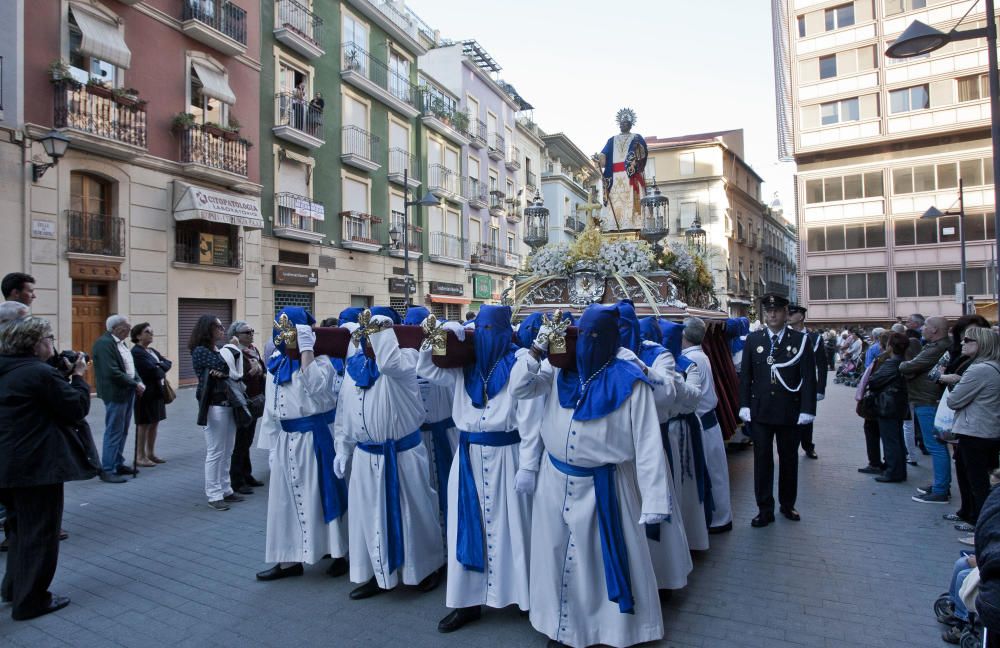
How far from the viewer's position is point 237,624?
3.95 m

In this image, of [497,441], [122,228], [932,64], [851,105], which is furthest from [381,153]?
[932,64]

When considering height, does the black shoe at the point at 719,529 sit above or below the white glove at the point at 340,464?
below

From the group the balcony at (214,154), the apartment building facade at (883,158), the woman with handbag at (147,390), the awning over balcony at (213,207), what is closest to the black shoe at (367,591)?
the woman with handbag at (147,390)

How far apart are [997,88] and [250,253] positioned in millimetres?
16829

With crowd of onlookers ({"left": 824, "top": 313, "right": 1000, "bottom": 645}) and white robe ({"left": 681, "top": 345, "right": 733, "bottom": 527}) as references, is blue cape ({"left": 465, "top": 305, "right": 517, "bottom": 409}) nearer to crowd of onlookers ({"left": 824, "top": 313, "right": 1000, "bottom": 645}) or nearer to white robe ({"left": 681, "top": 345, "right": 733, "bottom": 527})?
white robe ({"left": 681, "top": 345, "right": 733, "bottom": 527})

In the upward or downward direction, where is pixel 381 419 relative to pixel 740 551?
upward

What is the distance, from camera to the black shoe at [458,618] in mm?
3816

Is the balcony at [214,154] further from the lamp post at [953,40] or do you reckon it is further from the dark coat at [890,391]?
the dark coat at [890,391]

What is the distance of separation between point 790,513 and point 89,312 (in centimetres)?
1454

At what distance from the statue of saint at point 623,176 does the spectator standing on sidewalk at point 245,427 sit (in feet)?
15.9

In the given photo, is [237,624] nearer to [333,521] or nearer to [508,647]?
[333,521]

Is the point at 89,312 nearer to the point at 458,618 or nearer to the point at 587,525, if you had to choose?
the point at 458,618

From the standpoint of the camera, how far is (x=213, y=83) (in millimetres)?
16422

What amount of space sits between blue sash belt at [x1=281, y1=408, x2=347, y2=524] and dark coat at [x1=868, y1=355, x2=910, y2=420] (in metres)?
6.15
